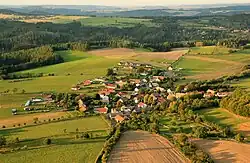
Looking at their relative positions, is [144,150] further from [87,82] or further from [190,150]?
[87,82]

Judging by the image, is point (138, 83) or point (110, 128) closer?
point (110, 128)

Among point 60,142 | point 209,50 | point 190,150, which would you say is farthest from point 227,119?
point 209,50

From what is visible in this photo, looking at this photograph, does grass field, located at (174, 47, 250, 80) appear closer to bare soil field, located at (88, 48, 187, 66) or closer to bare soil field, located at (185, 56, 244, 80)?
bare soil field, located at (185, 56, 244, 80)

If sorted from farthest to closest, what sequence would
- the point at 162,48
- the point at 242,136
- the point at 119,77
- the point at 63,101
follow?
the point at 162,48, the point at 119,77, the point at 63,101, the point at 242,136

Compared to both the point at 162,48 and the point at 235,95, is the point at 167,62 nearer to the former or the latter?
the point at 162,48

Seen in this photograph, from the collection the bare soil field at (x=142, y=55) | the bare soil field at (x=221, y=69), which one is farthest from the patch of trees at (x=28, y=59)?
the bare soil field at (x=221, y=69)

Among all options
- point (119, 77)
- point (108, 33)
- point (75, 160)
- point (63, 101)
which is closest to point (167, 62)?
point (119, 77)

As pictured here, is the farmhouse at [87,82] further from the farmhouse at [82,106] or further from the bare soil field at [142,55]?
the bare soil field at [142,55]
